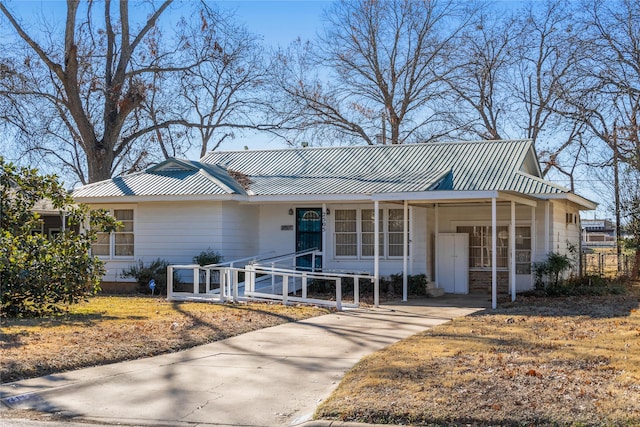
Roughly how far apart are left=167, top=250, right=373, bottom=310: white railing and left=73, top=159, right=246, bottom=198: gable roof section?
245 centimetres

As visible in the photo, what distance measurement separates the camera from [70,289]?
15.2 meters

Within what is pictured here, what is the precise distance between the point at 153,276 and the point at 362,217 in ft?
21.3

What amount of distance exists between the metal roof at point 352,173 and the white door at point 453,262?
187 cm

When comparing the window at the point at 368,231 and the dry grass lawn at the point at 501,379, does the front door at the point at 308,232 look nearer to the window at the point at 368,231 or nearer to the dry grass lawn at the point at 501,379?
the window at the point at 368,231

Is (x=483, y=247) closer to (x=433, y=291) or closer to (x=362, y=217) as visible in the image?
(x=433, y=291)

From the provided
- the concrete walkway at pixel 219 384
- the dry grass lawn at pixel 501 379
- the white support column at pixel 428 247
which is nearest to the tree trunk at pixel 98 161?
the white support column at pixel 428 247

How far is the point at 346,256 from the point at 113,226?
27.5 ft

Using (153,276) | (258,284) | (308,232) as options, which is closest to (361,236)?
(308,232)

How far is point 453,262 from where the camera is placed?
2288 cm

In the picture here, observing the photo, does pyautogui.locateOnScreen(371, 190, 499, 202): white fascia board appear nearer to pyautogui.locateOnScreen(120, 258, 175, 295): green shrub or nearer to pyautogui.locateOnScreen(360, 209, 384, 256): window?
pyautogui.locateOnScreen(360, 209, 384, 256): window

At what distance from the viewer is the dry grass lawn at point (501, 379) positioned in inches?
285

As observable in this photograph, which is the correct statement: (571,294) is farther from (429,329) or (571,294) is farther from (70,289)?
(70,289)

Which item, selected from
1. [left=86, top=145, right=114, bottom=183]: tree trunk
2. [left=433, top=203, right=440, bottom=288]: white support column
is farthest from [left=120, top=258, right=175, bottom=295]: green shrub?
[left=86, top=145, right=114, bottom=183]: tree trunk

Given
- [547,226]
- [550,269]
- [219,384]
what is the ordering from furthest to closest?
1. [547,226]
2. [550,269]
3. [219,384]
